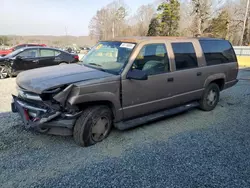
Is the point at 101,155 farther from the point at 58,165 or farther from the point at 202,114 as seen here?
the point at 202,114

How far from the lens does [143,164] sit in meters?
2.81

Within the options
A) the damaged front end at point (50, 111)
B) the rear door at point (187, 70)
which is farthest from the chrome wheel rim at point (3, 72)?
the rear door at point (187, 70)

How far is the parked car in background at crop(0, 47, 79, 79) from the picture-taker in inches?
336

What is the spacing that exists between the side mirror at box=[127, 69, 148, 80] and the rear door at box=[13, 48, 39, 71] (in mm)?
7049

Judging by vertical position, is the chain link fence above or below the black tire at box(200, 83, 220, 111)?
above

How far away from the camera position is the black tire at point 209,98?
4922 millimetres

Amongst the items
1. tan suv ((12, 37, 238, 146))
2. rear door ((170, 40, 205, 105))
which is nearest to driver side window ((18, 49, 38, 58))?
tan suv ((12, 37, 238, 146))

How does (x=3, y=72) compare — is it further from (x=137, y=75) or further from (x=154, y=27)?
(x=154, y=27)

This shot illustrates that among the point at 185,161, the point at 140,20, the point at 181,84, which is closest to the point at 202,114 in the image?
the point at 181,84

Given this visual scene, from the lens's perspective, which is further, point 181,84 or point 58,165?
point 181,84

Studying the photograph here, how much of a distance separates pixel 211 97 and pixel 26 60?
25.2 feet

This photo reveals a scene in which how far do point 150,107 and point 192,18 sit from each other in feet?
155

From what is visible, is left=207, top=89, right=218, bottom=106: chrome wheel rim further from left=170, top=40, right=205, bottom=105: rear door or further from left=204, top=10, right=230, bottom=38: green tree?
left=204, top=10, right=230, bottom=38: green tree

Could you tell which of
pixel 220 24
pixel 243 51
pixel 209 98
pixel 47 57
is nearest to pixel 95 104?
pixel 209 98
